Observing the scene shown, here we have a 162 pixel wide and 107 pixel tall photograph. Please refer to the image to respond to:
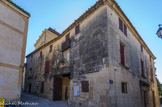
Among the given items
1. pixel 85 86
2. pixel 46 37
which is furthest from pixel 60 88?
pixel 46 37

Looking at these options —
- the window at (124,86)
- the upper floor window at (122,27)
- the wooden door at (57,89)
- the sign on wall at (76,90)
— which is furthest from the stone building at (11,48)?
the upper floor window at (122,27)

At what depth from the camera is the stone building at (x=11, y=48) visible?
7.79 meters

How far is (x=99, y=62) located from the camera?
8.70m

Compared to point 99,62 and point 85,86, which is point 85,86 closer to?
point 85,86

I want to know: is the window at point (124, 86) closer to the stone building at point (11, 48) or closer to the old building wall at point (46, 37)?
the stone building at point (11, 48)

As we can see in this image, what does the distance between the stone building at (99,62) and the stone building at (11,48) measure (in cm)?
437

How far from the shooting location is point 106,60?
824 centimetres

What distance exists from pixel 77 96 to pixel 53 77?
5168mm

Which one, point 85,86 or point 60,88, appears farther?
point 60,88

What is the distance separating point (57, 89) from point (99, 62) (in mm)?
7787

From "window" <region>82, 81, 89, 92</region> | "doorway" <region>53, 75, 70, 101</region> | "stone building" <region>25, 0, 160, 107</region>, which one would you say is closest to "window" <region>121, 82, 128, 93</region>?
"stone building" <region>25, 0, 160, 107</region>

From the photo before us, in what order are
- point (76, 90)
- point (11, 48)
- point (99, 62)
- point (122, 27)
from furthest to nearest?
point (122, 27), point (76, 90), point (99, 62), point (11, 48)

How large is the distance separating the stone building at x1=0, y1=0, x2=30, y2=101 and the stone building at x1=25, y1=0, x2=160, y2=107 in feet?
14.3

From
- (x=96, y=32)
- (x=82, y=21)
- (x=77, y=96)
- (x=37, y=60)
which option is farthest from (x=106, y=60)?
(x=37, y=60)
